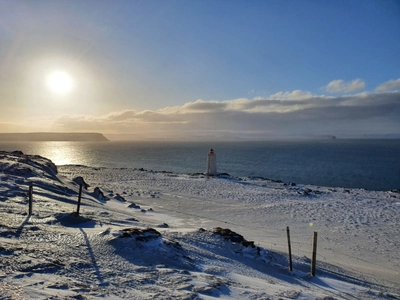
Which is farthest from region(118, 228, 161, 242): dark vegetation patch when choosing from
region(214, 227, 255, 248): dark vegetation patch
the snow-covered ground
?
region(214, 227, 255, 248): dark vegetation patch

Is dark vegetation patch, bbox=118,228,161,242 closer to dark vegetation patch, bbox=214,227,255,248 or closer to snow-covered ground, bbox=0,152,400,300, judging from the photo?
snow-covered ground, bbox=0,152,400,300

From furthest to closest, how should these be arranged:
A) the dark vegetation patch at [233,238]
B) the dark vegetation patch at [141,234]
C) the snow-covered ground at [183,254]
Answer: the dark vegetation patch at [233,238] < the dark vegetation patch at [141,234] < the snow-covered ground at [183,254]

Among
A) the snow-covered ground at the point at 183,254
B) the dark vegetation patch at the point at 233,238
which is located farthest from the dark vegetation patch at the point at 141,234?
the dark vegetation patch at the point at 233,238

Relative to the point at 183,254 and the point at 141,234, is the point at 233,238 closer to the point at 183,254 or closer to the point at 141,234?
the point at 183,254

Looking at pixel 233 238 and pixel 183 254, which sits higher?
pixel 183 254

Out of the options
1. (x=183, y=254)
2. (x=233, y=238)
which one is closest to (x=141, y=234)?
(x=183, y=254)

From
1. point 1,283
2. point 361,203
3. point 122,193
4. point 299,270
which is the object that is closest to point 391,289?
point 299,270

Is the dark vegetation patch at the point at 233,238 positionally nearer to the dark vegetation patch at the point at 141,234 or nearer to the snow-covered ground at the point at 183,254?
the snow-covered ground at the point at 183,254

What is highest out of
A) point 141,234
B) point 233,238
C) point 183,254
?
point 141,234

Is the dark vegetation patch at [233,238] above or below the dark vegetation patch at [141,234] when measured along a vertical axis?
below

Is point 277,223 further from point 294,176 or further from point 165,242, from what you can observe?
point 294,176

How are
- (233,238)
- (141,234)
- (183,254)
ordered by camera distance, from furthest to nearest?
(233,238) < (141,234) < (183,254)

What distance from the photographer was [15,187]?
1412 centimetres

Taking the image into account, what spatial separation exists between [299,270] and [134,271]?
5.40m
